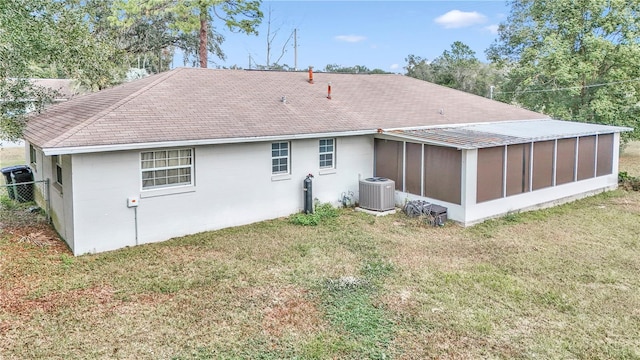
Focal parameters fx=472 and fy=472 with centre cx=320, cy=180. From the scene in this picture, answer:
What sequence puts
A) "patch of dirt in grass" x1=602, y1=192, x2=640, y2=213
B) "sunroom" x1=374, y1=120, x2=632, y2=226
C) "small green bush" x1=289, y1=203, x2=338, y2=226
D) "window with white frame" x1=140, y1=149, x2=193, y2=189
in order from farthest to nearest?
1. "patch of dirt in grass" x1=602, y1=192, x2=640, y2=213
2. "sunroom" x1=374, y1=120, x2=632, y2=226
3. "small green bush" x1=289, y1=203, x2=338, y2=226
4. "window with white frame" x1=140, y1=149, x2=193, y2=189

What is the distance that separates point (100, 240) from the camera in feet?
Answer: 32.6

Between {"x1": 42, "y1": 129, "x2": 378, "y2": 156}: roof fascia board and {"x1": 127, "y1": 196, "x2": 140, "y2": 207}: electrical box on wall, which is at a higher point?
{"x1": 42, "y1": 129, "x2": 378, "y2": 156}: roof fascia board

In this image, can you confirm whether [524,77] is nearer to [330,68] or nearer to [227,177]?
[227,177]

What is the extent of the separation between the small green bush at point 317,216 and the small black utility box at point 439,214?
2644mm

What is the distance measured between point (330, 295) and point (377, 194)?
5980 millimetres

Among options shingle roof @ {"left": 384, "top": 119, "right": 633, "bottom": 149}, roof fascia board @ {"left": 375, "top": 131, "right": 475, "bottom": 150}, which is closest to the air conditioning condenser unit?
roof fascia board @ {"left": 375, "top": 131, "right": 475, "bottom": 150}

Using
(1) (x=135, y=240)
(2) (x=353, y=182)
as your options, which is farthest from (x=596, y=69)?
(1) (x=135, y=240)

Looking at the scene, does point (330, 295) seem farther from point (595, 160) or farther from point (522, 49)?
point (522, 49)

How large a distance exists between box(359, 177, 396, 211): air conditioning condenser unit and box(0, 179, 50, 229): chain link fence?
8346 mm

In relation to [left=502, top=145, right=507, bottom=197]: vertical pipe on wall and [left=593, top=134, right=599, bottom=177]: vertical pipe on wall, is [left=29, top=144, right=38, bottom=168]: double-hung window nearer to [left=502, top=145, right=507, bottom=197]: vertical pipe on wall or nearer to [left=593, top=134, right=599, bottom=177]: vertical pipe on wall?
[left=502, top=145, right=507, bottom=197]: vertical pipe on wall

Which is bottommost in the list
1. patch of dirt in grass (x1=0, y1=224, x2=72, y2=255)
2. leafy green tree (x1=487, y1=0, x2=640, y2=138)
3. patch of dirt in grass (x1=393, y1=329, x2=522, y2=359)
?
patch of dirt in grass (x1=393, y1=329, x2=522, y2=359)

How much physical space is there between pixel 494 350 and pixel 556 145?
10510mm

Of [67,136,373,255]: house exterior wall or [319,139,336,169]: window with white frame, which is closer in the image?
[67,136,373,255]: house exterior wall

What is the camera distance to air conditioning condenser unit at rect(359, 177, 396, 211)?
1338 centimetres
